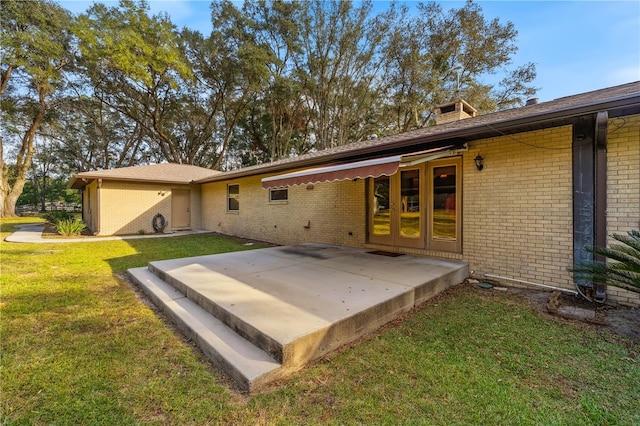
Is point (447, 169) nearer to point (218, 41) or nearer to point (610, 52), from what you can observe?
point (610, 52)

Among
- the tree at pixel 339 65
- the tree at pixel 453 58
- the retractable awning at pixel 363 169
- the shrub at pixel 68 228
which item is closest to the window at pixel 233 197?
the shrub at pixel 68 228

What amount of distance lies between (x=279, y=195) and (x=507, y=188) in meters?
9.84

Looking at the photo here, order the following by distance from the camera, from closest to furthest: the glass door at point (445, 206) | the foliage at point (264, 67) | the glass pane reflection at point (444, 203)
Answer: the glass door at point (445, 206), the glass pane reflection at point (444, 203), the foliage at point (264, 67)

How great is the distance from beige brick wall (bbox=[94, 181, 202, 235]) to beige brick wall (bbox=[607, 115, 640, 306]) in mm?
21228

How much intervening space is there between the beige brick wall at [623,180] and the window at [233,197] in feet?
51.5

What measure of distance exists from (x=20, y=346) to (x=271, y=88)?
1068 inches

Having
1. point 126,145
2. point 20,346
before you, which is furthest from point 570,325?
point 126,145

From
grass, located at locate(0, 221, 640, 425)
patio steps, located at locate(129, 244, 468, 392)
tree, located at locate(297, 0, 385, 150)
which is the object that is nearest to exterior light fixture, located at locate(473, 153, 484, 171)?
patio steps, located at locate(129, 244, 468, 392)

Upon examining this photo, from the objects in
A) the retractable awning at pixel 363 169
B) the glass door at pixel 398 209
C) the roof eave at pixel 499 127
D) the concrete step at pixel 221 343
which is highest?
the roof eave at pixel 499 127

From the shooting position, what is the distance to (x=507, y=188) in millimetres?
7004

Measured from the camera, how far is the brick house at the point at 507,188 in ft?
18.1

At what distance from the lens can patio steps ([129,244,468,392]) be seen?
3648mm

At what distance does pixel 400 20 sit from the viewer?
897 inches

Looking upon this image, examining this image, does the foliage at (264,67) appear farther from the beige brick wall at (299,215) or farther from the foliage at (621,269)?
the foliage at (621,269)
